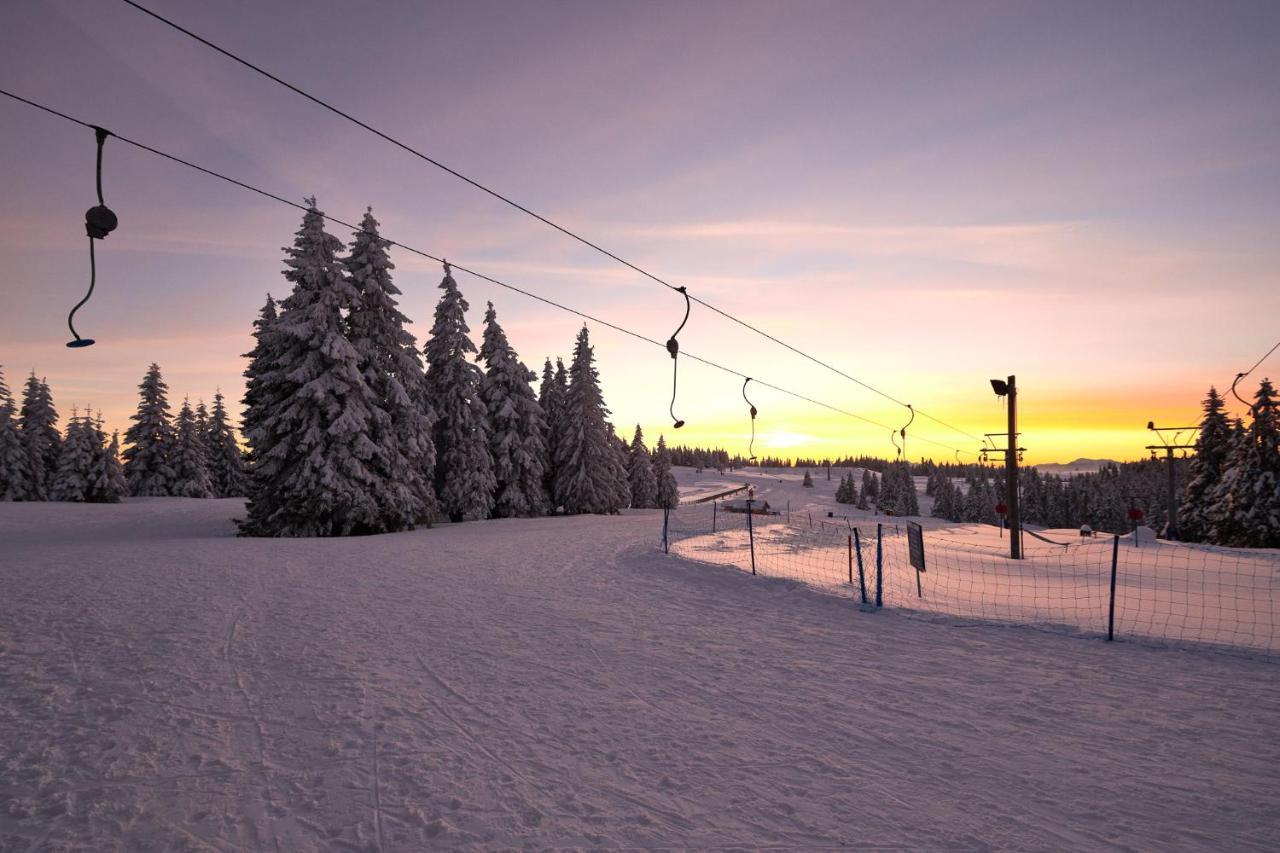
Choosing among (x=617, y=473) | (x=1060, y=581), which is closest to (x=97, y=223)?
(x=1060, y=581)

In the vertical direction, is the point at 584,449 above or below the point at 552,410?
below

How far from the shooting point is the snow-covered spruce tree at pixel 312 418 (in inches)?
912

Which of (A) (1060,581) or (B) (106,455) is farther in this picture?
(B) (106,455)

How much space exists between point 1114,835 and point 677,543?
1854 centimetres

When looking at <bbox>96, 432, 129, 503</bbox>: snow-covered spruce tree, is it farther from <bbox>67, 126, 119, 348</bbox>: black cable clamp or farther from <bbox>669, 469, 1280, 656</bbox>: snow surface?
<bbox>67, 126, 119, 348</bbox>: black cable clamp

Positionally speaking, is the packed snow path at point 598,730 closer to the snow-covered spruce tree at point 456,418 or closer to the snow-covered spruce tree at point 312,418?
the snow-covered spruce tree at point 312,418

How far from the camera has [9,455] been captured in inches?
1850

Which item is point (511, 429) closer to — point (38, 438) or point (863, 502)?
point (38, 438)

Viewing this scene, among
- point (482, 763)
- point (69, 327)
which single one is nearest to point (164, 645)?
point (69, 327)

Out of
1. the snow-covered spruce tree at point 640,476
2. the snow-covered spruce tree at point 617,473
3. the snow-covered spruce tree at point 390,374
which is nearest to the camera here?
the snow-covered spruce tree at point 390,374

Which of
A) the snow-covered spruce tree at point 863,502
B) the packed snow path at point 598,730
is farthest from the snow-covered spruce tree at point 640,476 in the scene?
the snow-covered spruce tree at point 863,502

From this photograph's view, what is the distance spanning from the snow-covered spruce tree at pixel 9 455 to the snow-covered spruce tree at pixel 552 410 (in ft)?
141

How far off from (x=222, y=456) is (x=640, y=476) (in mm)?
44959

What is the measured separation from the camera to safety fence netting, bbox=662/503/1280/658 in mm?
10430
